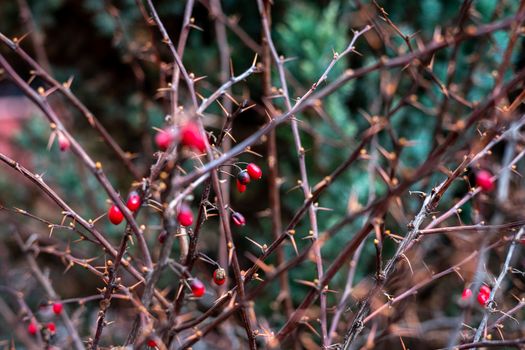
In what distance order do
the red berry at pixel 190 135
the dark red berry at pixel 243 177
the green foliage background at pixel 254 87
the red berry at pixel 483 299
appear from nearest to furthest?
the red berry at pixel 190 135 → the dark red berry at pixel 243 177 → the red berry at pixel 483 299 → the green foliage background at pixel 254 87

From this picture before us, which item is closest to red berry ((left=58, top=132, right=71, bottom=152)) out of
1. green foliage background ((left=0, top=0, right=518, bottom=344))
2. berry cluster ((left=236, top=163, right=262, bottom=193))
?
berry cluster ((left=236, top=163, right=262, bottom=193))

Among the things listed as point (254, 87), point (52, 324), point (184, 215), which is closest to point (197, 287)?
point (184, 215)

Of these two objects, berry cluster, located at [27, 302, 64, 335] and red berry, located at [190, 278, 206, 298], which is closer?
red berry, located at [190, 278, 206, 298]

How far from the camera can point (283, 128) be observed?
318 cm

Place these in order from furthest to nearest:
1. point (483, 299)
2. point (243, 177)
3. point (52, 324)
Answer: point (52, 324), point (483, 299), point (243, 177)

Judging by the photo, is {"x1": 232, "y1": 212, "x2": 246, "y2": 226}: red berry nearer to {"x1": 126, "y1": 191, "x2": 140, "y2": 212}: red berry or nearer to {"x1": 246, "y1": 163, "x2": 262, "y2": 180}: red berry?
{"x1": 246, "y1": 163, "x2": 262, "y2": 180}: red berry

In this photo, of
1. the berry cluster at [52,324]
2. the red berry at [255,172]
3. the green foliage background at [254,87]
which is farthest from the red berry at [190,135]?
the green foliage background at [254,87]

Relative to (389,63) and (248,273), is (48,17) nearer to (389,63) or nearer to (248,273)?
(248,273)

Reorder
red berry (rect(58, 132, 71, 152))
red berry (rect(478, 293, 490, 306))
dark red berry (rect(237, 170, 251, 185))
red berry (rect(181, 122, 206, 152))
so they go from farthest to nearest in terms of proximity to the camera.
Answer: red berry (rect(478, 293, 490, 306)) → dark red berry (rect(237, 170, 251, 185)) → red berry (rect(58, 132, 71, 152)) → red berry (rect(181, 122, 206, 152))

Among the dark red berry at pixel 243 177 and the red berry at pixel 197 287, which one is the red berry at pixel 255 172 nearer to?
the dark red berry at pixel 243 177

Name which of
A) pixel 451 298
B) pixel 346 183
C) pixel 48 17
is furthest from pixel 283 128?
pixel 48 17

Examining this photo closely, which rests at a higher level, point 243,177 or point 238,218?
point 243,177

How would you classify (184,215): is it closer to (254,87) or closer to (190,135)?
(190,135)

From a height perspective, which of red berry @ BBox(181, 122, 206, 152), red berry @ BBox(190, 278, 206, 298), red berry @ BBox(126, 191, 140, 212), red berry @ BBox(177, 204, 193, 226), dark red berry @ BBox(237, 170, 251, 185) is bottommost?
red berry @ BBox(190, 278, 206, 298)
